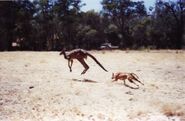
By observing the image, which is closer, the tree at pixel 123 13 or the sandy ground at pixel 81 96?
the sandy ground at pixel 81 96

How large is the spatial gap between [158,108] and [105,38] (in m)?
56.2

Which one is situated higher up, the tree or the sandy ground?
the tree

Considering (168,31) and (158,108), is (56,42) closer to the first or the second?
(168,31)

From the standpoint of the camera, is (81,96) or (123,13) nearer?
(81,96)

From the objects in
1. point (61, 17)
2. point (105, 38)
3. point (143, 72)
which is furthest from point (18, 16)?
point (143, 72)

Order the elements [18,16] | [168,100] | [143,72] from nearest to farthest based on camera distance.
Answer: [168,100]
[143,72]
[18,16]

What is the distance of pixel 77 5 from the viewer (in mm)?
63531

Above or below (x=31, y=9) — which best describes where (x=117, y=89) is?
below

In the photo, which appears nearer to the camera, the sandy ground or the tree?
the sandy ground

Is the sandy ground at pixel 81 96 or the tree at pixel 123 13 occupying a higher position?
the tree at pixel 123 13

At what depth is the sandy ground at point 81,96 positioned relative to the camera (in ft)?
43.3

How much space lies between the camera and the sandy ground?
13.2 m

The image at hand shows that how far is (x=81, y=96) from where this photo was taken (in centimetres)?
1498

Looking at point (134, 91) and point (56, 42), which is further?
point (56, 42)
